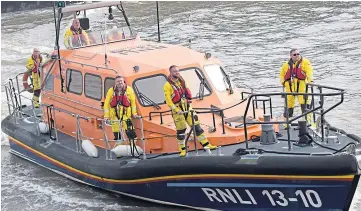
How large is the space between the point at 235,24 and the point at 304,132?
14.8 metres

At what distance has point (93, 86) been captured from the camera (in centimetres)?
867

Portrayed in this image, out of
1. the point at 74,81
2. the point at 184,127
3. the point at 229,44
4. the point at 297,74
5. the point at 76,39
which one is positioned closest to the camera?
the point at 184,127

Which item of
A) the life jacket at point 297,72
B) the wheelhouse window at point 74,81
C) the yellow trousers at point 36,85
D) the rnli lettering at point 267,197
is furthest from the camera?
the yellow trousers at point 36,85

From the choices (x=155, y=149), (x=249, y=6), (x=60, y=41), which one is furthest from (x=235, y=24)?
(x=155, y=149)

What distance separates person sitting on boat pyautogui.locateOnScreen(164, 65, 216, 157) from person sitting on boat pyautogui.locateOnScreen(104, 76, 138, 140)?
55 cm

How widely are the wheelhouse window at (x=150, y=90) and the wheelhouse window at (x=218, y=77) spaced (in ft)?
2.20

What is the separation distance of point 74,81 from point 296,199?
372 centimetres

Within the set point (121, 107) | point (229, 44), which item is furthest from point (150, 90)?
point (229, 44)

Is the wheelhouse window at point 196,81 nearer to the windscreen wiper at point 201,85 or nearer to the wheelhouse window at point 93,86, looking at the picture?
the windscreen wiper at point 201,85

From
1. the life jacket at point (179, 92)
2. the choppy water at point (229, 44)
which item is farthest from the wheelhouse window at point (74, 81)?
the life jacket at point (179, 92)

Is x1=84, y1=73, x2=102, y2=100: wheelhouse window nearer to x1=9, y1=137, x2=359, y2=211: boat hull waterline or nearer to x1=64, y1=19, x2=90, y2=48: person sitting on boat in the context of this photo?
x1=64, y1=19, x2=90, y2=48: person sitting on boat

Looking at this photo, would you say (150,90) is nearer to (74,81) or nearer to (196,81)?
(196,81)

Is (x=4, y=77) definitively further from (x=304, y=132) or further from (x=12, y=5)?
(x=12, y=5)

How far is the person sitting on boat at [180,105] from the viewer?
24.5 ft
